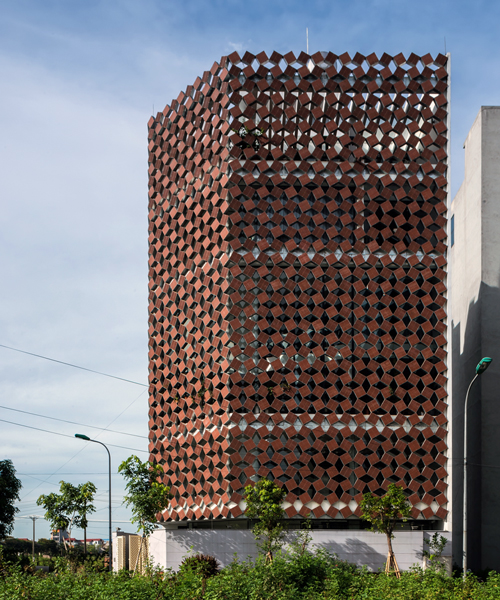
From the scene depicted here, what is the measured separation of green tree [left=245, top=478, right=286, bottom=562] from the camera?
97.2 ft

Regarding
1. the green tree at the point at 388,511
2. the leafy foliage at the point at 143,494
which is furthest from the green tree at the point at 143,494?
the green tree at the point at 388,511

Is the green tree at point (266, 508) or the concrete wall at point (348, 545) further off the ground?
the green tree at point (266, 508)

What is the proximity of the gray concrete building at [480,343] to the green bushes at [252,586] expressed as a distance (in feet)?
63.7

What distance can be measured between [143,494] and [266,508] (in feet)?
20.4

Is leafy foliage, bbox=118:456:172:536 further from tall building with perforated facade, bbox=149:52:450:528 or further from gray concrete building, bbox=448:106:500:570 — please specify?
gray concrete building, bbox=448:106:500:570

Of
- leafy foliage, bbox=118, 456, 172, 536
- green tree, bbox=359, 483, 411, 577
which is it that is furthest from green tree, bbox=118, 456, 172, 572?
green tree, bbox=359, 483, 411, 577

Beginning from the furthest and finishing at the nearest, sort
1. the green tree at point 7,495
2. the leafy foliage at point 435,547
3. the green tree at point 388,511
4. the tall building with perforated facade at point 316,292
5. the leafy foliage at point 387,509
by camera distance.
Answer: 1. the green tree at point 7,495
2. the tall building with perforated facade at point 316,292
3. the leafy foliage at point 435,547
4. the leafy foliage at point 387,509
5. the green tree at point 388,511

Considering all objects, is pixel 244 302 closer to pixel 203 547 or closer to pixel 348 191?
pixel 348 191

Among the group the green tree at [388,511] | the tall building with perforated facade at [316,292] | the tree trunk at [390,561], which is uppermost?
the tall building with perforated facade at [316,292]

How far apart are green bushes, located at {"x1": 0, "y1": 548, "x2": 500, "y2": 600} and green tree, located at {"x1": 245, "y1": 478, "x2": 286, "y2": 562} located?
1019cm

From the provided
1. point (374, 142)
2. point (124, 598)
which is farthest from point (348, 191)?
point (124, 598)

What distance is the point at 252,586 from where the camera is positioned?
15172 mm

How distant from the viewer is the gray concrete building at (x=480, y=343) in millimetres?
38719

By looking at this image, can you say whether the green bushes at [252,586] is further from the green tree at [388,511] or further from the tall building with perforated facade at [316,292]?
the tall building with perforated facade at [316,292]
